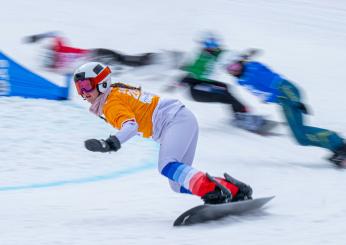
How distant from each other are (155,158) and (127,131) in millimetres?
3271

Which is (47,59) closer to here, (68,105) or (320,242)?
(68,105)

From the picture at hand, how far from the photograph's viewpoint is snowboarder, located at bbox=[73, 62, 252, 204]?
5902 mm

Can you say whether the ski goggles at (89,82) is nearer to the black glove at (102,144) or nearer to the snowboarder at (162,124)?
the snowboarder at (162,124)

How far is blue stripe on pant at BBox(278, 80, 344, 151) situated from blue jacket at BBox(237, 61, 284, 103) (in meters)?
0.13

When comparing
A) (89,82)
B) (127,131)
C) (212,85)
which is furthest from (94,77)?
(212,85)

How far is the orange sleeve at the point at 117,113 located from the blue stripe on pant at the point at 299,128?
3513 millimetres

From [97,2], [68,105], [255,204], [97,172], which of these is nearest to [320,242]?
[255,204]

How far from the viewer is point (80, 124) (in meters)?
10.3

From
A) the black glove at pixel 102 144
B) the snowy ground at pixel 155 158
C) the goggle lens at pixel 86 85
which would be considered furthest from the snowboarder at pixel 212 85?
the black glove at pixel 102 144

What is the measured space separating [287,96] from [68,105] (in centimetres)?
348

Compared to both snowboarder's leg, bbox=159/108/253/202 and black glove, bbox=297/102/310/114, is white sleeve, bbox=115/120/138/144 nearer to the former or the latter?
snowboarder's leg, bbox=159/108/253/202

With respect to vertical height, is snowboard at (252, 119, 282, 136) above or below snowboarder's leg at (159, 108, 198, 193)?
below

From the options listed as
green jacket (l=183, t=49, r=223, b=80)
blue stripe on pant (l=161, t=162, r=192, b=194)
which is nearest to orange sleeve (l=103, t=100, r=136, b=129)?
blue stripe on pant (l=161, t=162, r=192, b=194)

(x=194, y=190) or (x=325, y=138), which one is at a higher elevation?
(x=194, y=190)
